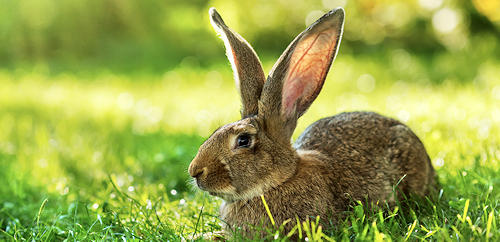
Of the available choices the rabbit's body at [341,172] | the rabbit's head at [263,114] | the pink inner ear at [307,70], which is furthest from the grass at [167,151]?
the pink inner ear at [307,70]

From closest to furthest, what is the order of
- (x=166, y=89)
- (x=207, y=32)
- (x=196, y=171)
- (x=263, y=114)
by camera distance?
(x=196, y=171)
(x=263, y=114)
(x=166, y=89)
(x=207, y=32)

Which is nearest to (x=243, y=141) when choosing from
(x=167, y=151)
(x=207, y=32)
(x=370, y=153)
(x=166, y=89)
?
(x=370, y=153)

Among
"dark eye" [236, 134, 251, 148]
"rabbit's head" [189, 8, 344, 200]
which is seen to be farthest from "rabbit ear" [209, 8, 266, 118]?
"dark eye" [236, 134, 251, 148]

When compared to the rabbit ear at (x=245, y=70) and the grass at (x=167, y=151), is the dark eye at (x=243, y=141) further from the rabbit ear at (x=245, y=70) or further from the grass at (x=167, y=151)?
the grass at (x=167, y=151)

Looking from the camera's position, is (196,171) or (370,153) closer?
(196,171)

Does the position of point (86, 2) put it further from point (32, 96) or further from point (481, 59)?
point (481, 59)

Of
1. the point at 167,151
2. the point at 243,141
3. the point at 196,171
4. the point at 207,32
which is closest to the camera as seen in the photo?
the point at 196,171

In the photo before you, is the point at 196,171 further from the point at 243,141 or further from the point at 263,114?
the point at 263,114

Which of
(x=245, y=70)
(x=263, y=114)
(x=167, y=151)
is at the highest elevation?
(x=245, y=70)
